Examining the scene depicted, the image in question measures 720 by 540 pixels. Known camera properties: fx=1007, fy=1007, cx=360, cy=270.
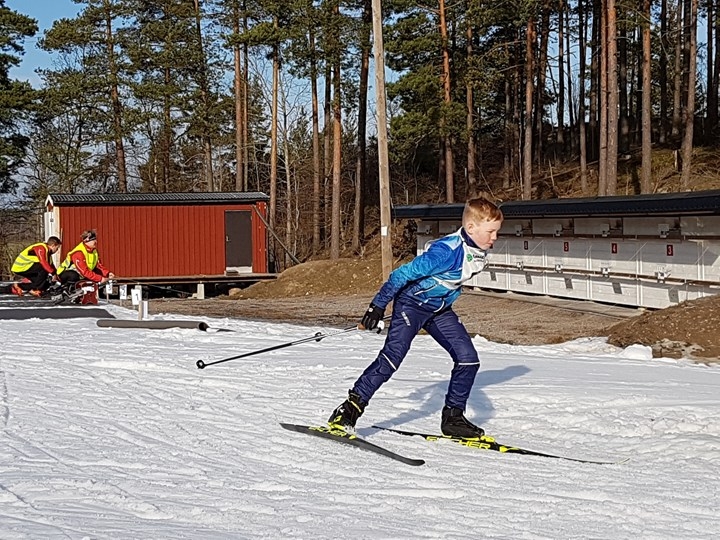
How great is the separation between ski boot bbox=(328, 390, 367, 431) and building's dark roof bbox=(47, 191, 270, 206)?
3054 centimetres

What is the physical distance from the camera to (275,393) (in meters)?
10.1

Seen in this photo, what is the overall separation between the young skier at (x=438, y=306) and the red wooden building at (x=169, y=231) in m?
30.4

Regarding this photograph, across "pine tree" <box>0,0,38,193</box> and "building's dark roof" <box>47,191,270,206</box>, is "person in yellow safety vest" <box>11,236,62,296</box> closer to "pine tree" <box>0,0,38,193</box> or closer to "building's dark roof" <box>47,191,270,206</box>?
"building's dark roof" <box>47,191,270,206</box>

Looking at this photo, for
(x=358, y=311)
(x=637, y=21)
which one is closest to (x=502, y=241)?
(x=358, y=311)

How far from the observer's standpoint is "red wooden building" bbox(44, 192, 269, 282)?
36656 mm

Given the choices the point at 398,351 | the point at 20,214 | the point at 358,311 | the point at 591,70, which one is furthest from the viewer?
the point at 20,214

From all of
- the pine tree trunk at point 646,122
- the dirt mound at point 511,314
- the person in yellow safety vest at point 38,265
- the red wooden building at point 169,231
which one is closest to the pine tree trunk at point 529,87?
the pine tree trunk at point 646,122

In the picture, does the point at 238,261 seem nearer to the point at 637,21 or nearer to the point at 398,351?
the point at 637,21

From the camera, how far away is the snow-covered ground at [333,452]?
532 cm

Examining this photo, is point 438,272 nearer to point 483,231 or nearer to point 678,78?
point 483,231

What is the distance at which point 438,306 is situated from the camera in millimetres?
7500

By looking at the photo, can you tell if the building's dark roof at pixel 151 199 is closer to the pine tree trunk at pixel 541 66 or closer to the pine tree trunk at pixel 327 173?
the pine tree trunk at pixel 327 173

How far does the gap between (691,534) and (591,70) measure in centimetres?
5038

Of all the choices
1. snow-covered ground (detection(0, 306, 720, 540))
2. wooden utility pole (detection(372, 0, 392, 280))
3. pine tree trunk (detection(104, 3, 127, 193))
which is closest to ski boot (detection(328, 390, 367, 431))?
snow-covered ground (detection(0, 306, 720, 540))
